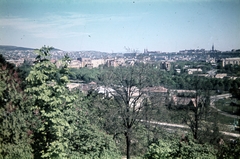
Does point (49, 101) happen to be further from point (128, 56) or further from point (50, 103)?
point (128, 56)

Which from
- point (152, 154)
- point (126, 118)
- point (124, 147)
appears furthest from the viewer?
point (124, 147)

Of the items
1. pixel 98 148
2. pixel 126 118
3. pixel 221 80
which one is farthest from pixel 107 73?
pixel 221 80

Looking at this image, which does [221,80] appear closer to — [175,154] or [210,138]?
[210,138]

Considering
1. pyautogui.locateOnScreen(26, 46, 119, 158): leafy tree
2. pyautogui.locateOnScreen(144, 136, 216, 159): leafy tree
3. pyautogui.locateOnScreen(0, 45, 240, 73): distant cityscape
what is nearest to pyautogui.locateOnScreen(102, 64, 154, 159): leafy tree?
pyautogui.locateOnScreen(0, 45, 240, 73): distant cityscape

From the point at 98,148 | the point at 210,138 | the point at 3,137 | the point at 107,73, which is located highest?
the point at 107,73

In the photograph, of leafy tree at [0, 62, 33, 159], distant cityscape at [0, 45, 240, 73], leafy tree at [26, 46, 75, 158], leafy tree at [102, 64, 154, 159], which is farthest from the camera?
distant cityscape at [0, 45, 240, 73]

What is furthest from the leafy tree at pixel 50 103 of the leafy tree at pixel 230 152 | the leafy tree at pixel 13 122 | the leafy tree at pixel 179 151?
the leafy tree at pixel 230 152

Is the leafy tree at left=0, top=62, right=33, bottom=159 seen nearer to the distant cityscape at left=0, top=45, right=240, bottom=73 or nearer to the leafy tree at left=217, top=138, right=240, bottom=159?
the distant cityscape at left=0, top=45, right=240, bottom=73

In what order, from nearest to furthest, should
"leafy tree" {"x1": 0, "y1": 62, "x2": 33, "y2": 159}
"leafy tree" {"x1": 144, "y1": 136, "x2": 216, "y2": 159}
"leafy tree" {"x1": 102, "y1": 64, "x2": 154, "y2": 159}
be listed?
"leafy tree" {"x1": 0, "y1": 62, "x2": 33, "y2": 159}
"leafy tree" {"x1": 144, "y1": 136, "x2": 216, "y2": 159}
"leafy tree" {"x1": 102, "y1": 64, "x2": 154, "y2": 159}

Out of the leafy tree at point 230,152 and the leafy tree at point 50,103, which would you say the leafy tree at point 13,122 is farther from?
the leafy tree at point 230,152

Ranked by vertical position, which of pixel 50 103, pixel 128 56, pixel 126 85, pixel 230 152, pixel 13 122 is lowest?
pixel 230 152

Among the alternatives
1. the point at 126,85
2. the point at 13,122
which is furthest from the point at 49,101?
the point at 126,85
